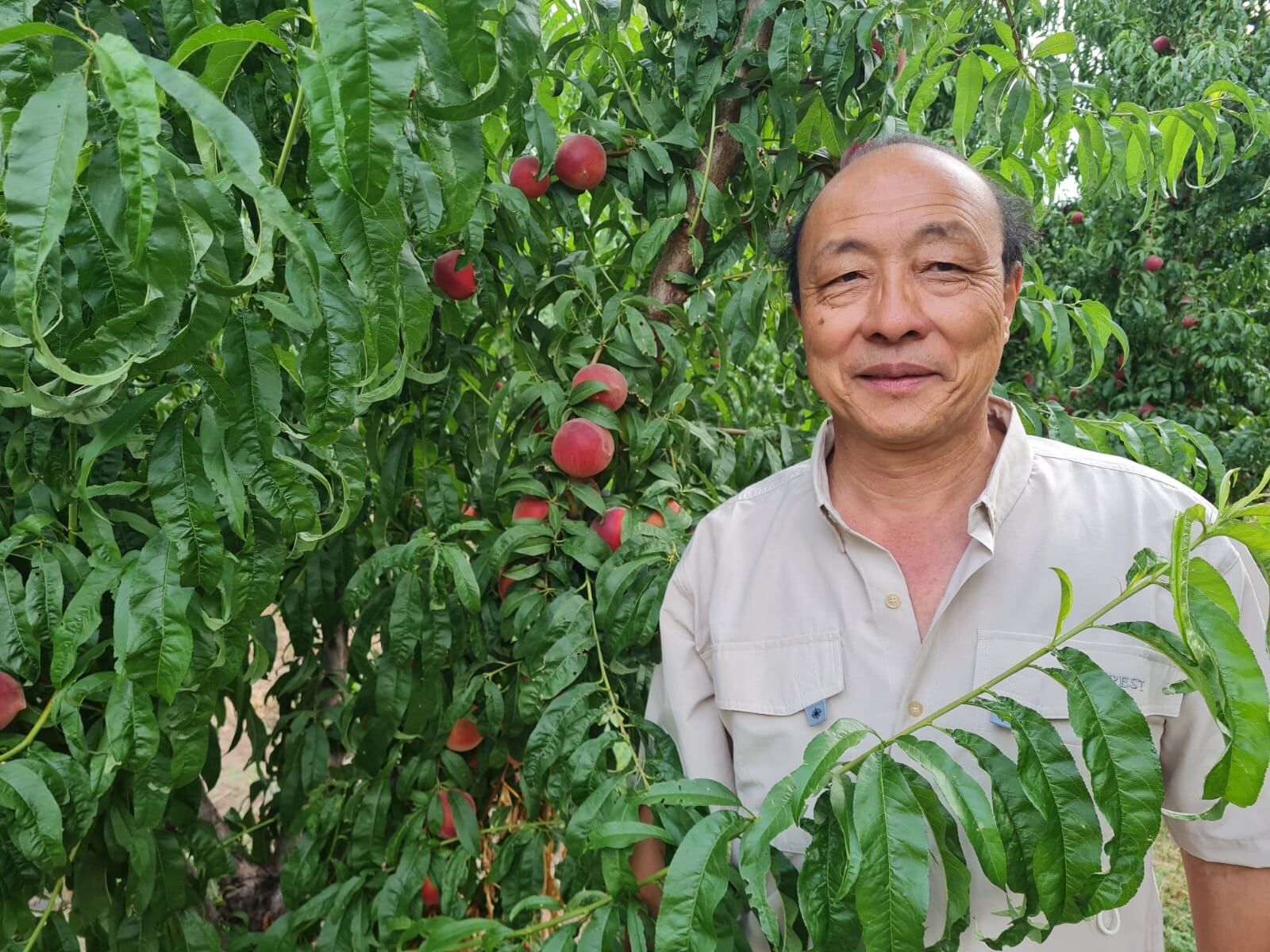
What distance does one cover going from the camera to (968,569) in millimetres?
975

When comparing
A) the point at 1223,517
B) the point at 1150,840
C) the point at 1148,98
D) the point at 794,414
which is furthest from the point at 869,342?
the point at 1148,98

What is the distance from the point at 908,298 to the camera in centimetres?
97

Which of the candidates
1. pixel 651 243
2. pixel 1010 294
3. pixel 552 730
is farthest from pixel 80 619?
pixel 1010 294

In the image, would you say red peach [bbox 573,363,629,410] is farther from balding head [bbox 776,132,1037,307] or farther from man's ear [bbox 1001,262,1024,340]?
man's ear [bbox 1001,262,1024,340]

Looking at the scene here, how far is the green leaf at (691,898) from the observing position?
69cm

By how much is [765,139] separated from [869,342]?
0.66 meters

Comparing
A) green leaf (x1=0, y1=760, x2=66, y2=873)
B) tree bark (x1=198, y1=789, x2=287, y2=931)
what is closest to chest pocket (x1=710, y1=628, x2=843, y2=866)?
green leaf (x1=0, y1=760, x2=66, y2=873)

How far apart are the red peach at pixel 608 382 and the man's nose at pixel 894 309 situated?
1.32ft

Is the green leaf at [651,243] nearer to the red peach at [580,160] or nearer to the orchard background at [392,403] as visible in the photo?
the orchard background at [392,403]

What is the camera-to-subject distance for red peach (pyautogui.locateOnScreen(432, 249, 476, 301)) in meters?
1.34

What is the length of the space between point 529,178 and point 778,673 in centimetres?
82

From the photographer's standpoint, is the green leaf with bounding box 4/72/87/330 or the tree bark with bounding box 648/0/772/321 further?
the tree bark with bounding box 648/0/772/321

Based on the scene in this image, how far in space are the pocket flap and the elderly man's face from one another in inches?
9.4

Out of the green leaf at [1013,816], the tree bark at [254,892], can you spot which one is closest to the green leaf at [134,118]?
the green leaf at [1013,816]
